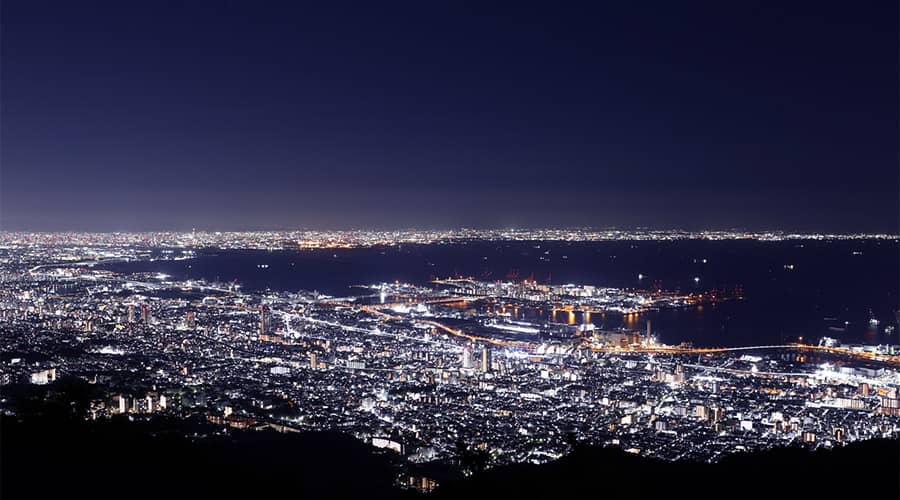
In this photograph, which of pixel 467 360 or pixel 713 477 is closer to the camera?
pixel 713 477

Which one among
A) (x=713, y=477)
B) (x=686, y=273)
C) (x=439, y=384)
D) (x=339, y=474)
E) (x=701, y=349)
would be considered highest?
(x=713, y=477)

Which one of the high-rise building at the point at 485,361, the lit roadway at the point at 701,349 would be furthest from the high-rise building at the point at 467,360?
the lit roadway at the point at 701,349

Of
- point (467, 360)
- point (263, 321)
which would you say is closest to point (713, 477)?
point (467, 360)

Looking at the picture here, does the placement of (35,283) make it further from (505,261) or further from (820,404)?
(505,261)

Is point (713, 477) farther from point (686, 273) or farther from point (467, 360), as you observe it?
point (686, 273)

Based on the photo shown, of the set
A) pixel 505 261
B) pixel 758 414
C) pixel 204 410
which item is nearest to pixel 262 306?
A: pixel 204 410
